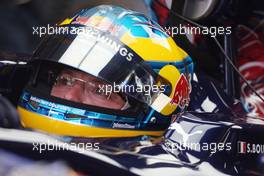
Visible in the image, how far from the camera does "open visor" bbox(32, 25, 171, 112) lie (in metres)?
0.94

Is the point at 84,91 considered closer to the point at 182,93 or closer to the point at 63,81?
the point at 63,81

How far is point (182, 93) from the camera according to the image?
1057 mm

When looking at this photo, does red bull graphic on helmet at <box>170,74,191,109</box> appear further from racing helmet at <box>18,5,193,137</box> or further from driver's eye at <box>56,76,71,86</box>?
driver's eye at <box>56,76,71,86</box>

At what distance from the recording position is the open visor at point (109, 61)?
94 centimetres

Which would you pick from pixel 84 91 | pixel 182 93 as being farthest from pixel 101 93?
pixel 182 93

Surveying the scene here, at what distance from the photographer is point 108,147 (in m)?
0.82

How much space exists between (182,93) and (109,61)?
0.19 metres

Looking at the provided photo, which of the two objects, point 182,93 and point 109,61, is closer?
point 109,61

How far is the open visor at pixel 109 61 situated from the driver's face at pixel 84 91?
22mm

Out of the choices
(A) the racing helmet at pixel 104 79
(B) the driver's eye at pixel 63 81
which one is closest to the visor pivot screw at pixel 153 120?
(A) the racing helmet at pixel 104 79

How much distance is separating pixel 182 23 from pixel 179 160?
546 mm

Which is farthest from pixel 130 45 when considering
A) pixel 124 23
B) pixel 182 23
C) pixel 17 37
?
pixel 17 37

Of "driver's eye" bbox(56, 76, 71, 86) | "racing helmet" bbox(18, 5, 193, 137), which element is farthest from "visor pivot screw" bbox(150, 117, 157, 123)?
"driver's eye" bbox(56, 76, 71, 86)

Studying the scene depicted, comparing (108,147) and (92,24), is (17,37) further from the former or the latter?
(108,147)
